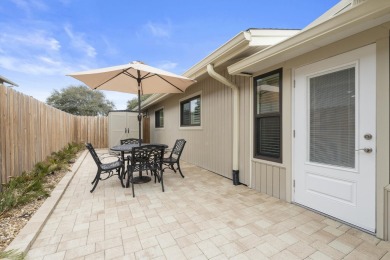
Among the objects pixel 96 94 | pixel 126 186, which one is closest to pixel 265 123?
pixel 126 186

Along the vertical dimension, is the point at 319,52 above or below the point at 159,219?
above

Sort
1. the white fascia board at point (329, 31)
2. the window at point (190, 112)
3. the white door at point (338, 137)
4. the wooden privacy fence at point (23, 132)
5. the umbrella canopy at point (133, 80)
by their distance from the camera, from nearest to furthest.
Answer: the white fascia board at point (329, 31) < the white door at point (338, 137) < the wooden privacy fence at point (23, 132) < the umbrella canopy at point (133, 80) < the window at point (190, 112)

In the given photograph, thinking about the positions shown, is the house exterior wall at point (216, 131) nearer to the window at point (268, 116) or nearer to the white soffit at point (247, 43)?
the window at point (268, 116)

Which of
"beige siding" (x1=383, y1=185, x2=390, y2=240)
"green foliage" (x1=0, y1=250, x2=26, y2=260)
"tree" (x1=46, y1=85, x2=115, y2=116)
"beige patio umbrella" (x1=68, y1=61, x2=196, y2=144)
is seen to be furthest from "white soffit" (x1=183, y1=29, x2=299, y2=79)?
"tree" (x1=46, y1=85, x2=115, y2=116)

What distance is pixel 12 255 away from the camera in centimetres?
158

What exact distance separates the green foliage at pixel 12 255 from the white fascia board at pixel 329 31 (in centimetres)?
351

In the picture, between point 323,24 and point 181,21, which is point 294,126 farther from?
point 181,21

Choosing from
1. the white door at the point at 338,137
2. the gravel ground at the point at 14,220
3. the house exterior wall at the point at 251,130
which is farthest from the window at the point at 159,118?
the white door at the point at 338,137

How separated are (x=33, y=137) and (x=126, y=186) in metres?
2.37

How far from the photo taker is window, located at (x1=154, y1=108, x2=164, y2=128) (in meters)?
9.40

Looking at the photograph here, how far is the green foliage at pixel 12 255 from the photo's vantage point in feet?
4.94

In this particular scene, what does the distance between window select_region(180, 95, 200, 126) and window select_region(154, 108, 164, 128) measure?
268cm

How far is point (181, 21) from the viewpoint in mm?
7684

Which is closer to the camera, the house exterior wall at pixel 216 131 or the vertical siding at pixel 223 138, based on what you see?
the vertical siding at pixel 223 138
